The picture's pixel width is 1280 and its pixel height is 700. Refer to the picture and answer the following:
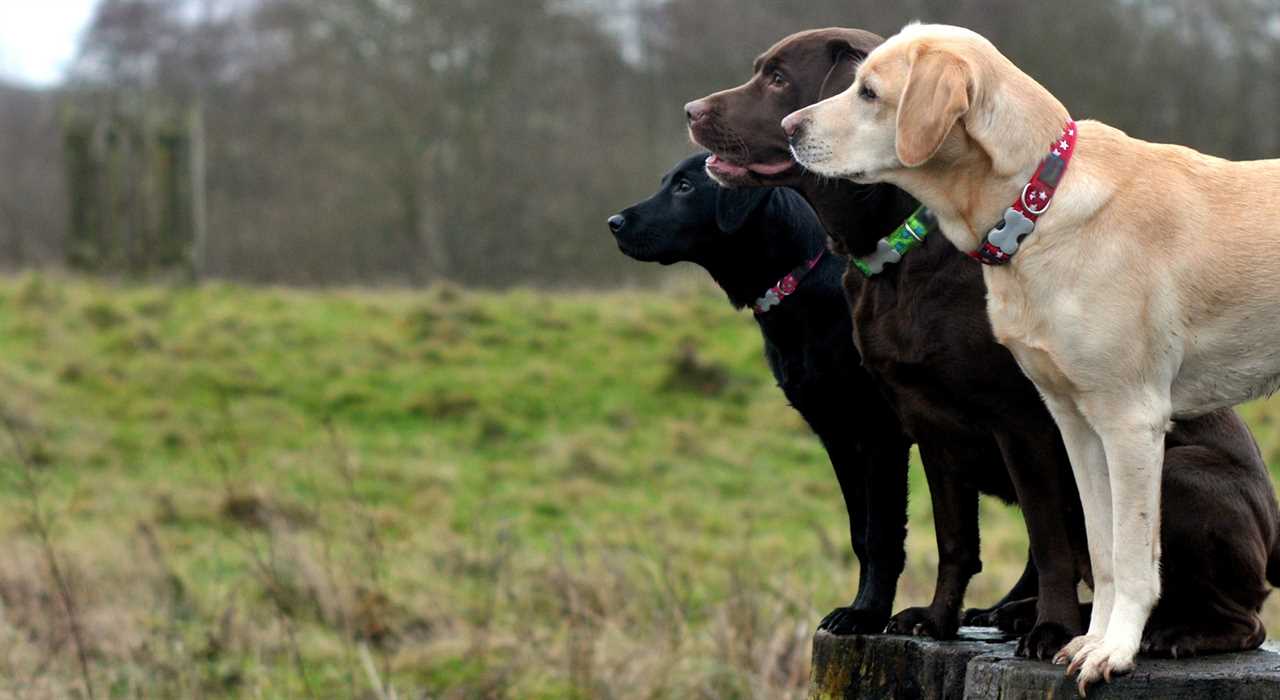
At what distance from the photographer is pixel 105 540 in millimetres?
9062

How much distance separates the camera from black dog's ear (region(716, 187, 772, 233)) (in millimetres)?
4309

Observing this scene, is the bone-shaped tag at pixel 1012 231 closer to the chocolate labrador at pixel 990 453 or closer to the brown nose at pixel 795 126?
the chocolate labrador at pixel 990 453

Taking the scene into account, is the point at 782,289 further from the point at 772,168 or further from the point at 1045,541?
the point at 1045,541

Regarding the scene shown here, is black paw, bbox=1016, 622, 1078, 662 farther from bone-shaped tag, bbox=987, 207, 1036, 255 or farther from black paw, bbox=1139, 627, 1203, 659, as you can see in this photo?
bone-shaped tag, bbox=987, 207, 1036, 255

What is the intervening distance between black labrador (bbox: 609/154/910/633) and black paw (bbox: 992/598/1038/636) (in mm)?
318

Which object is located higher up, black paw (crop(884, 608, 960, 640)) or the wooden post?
the wooden post

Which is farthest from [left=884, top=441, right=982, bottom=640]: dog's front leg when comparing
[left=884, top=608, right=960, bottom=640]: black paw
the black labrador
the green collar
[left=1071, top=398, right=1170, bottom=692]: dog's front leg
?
[left=1071, top=398, right=1170, bottom=692]: dog's front leg

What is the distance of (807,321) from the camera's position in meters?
4.14

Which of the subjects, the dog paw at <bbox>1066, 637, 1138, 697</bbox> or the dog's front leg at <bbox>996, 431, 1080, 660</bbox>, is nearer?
the dog paw at <bbox>1066, 637, 1138, 697</bbox>

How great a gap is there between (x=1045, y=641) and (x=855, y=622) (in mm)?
636

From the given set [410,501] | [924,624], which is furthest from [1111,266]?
[410,501]

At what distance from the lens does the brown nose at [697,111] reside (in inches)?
158

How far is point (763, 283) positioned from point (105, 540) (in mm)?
6124

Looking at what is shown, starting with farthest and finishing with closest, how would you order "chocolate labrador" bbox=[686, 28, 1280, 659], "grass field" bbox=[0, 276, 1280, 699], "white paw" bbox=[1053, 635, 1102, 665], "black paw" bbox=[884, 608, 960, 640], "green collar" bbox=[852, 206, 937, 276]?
"grass field" bbox=[0, 276, 1280, 699], "black paw" bbox=[884, 608, 960, 640], "green collar" bbox=[852, 206, 937, 276], "chocolate labrador" bbox=[686, 28, 1280, 659], "white paw" bbox=[1053, 635, 1102, 665]
